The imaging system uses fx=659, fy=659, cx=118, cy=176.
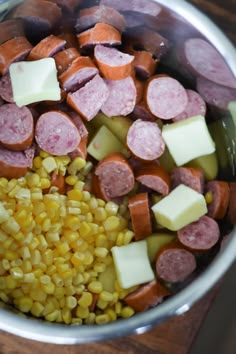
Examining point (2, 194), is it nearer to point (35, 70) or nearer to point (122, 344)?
point (35, 70)

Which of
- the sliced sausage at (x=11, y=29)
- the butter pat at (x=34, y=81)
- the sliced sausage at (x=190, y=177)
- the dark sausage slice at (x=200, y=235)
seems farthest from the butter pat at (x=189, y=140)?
the sliced sausage at (x=11, y=29)

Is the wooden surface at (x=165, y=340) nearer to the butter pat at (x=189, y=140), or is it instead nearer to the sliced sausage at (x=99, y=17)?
the butter pat at (x=189, y=140)

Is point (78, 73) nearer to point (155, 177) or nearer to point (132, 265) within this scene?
point (155, 177)

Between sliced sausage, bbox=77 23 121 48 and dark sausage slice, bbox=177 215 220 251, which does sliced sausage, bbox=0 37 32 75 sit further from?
dark sausage slice, bbox=177 215 220 251

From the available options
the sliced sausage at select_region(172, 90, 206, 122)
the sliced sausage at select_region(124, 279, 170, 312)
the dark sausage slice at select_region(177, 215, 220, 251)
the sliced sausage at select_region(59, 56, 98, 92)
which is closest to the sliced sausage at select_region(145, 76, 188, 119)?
the sliced sausage at select_region(172, 90, 206, 122)

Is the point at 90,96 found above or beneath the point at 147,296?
above

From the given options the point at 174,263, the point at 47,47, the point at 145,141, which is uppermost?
the point at 47,47

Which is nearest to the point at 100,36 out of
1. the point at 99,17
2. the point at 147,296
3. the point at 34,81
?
the point at 99,17
